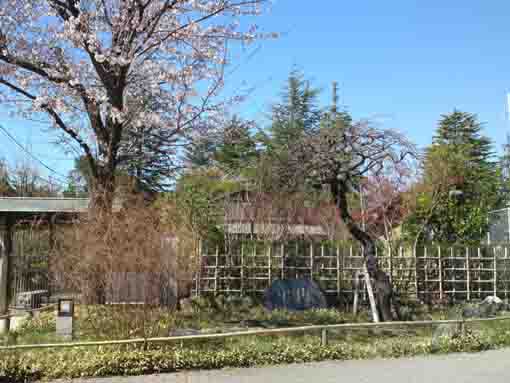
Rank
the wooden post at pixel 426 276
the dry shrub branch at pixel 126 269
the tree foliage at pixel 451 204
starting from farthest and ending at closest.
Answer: the tree foliage at pixel 451 204, the wooden post at pixel 426 276, the dry shrub branch at pixel 126 269

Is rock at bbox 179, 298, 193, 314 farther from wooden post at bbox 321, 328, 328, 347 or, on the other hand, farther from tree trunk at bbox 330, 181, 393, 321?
tree trunk at bbox 330, 181, 393, 321

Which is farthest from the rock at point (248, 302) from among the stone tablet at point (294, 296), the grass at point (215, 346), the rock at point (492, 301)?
the rock at point (492, 301)

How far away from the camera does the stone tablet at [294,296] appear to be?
1075 cm

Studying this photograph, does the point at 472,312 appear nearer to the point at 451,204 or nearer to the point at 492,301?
the point at 492,301

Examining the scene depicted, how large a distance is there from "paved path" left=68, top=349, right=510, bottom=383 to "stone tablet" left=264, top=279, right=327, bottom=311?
12.2ft

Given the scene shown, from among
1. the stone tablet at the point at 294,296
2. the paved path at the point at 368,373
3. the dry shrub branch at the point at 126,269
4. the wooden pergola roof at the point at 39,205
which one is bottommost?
the paved path at the point at 368,373

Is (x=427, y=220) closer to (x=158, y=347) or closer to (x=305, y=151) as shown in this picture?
(x=305, y=151)

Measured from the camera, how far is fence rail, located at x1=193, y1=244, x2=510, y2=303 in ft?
37.7

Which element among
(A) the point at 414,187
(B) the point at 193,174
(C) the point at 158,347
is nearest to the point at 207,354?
(C) the point at 158,347

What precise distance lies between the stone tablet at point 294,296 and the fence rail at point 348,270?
22.5 inches

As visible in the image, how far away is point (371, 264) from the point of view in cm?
1000

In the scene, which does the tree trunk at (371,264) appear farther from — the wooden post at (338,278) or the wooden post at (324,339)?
the wooden post at (324,339)

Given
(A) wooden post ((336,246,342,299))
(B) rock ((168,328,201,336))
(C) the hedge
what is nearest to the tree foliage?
(A) wooden post ((336,246,342,299))

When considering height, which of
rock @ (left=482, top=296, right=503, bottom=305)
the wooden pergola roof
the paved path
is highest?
the wooden pergola roof
